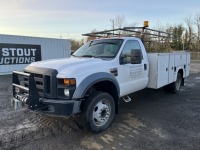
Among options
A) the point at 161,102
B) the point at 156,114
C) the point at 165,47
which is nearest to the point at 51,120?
the point at 156,114

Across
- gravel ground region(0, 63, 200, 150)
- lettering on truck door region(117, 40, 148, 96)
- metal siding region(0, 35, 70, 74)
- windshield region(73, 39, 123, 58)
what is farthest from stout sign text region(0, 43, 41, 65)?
lettering on truck door region(117, 40, 148, 96)

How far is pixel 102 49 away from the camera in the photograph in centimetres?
508

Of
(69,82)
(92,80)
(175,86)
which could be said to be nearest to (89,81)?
(92,80)

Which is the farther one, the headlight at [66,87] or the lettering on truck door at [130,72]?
the lettering on truck door at [130,72]

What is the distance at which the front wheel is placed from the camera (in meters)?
3.90

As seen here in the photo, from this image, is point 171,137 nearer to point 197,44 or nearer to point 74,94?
point 74,94

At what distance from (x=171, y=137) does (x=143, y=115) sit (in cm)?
133

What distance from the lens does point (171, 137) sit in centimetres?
396

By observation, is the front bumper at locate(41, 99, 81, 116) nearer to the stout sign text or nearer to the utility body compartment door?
the utility body compartment door

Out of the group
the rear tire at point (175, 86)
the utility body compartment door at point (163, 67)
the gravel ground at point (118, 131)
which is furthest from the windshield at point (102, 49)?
the rear tire at point (175, 86)

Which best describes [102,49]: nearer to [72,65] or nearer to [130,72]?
[130,72]

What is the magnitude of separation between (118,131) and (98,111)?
2.02 ft

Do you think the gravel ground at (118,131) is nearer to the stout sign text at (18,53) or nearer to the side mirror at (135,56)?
the side mirror at (135,56)

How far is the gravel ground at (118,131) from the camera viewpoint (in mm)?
3674
